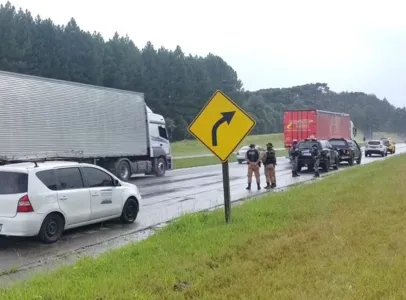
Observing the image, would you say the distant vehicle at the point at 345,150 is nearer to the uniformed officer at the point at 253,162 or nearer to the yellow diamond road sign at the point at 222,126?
the uniformed officer at the point at 253,162

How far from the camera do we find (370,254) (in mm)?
6684

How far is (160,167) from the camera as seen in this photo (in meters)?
27.0

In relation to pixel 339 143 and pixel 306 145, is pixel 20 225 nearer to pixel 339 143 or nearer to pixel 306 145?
pixel 306 145

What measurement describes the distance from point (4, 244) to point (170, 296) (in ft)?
17.8

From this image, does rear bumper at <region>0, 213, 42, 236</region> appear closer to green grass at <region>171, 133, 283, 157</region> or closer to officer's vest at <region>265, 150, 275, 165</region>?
officer's vest at <region>265, 150, 275, 165</region>

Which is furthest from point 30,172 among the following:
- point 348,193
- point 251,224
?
point 348,193

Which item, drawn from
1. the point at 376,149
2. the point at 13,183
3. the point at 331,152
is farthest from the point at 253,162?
the point at 376,149

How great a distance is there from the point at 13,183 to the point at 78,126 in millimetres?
11983

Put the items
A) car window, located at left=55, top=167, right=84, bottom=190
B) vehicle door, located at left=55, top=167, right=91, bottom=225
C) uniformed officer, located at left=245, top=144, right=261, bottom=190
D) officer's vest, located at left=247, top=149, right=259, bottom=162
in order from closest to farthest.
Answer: vehicle door, located at left=55, top=167, right=91, bottom=225 < car window, located at left=55, top=167, right=84, bottom=190 < uniformed officer, located at left=245, top=144, right=261, bottom=190 < officer's vest, located at left=247, top=149, right=259, bottom=162

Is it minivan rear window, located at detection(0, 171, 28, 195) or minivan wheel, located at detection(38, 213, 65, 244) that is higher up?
minivan rear window, located at detection(0, 171, 28, 195)

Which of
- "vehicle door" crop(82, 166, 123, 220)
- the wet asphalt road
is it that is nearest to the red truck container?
the wet asphalt road

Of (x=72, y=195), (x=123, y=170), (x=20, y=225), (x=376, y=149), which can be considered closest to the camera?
(x=20, y=225)

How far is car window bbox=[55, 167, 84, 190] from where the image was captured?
1009 cm

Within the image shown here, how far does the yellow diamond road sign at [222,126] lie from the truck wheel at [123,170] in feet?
47.1
